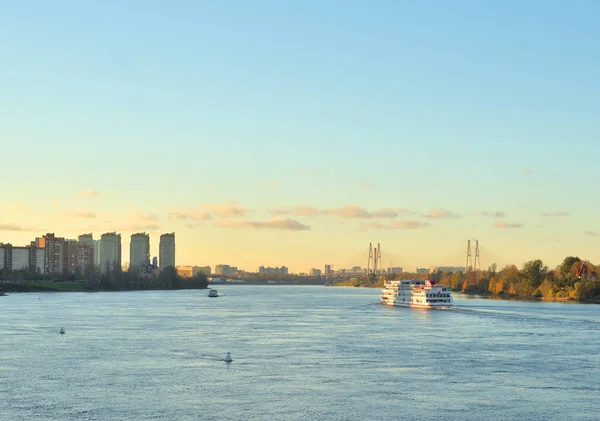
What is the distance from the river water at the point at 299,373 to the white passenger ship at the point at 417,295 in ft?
172

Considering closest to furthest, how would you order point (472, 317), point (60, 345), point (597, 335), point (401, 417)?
point (401, 417)
point (60, 345)
point (597, 335)
point (472, 317)

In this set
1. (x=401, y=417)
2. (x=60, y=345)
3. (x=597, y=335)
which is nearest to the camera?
(x=401, y=417)

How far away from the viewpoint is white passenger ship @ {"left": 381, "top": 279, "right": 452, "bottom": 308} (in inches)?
6132

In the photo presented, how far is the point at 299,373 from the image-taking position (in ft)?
194

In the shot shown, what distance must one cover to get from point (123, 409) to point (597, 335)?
63751 millimetres

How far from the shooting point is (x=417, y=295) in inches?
6368

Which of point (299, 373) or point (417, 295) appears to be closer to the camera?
point (299, 373)

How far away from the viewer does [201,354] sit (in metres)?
70.8

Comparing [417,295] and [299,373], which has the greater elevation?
[417,295]

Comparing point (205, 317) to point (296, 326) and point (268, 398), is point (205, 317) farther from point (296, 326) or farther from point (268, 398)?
point (268, 398)

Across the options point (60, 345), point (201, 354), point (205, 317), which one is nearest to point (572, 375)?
point (201, 354)

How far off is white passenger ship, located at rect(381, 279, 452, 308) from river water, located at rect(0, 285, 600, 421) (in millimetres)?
52429

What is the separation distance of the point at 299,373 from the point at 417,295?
10574 cm

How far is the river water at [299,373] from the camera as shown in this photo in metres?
46.3
